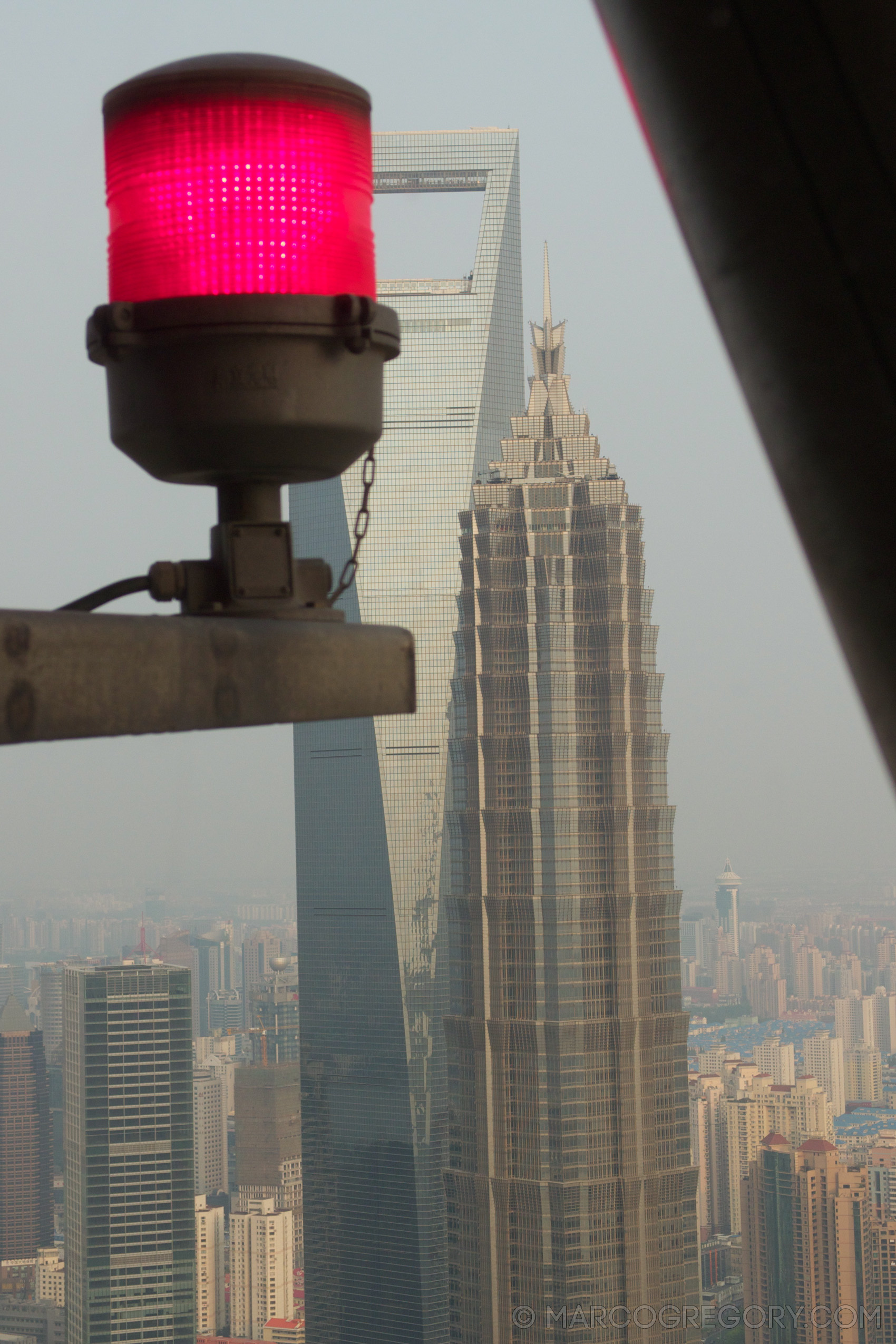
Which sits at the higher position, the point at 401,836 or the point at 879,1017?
the point at 401,836

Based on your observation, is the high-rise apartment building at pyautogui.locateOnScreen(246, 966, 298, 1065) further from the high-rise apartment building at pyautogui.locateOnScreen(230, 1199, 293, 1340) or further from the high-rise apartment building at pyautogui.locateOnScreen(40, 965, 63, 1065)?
the high-rise apartment building at pyautogui.locateOnScreen(40, 965, 63, 1065)

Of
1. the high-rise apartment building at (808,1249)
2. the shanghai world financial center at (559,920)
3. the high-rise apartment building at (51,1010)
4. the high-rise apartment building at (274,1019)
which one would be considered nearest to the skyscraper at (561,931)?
the shanghai world financial center at (559,920)

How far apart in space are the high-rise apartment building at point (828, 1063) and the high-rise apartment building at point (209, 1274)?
930 inches

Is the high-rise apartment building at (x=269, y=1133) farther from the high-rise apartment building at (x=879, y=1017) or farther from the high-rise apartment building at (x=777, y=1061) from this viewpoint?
the high-rise apartment building at (x=879, y=1017)

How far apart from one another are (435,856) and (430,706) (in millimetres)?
6342

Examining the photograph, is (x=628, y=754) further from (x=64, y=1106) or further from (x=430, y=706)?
(x=64, y=1106)

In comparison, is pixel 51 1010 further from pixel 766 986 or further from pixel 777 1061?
pixel 777 1061

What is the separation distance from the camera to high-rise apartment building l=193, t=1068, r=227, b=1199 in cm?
5881

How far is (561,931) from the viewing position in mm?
45562

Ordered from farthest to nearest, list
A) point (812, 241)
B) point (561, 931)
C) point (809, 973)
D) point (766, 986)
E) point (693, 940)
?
point (766, 986), point (809, 973), point (693, 940), point (561, 931), point (812, 241)

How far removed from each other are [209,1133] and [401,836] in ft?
49.1

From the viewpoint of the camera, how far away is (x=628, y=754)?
45.3m

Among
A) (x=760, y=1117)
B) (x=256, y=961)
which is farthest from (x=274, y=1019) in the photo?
(x=760, y=1117)

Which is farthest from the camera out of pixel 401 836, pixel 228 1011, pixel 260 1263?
pixel 228 1011
